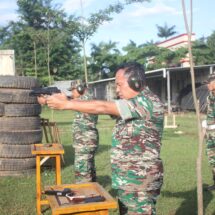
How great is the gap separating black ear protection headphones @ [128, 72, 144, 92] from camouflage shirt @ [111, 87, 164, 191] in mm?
50

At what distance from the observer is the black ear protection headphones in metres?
3.02

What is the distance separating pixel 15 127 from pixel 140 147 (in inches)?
186

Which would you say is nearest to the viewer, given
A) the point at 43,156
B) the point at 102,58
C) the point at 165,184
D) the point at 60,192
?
the point at 60,192

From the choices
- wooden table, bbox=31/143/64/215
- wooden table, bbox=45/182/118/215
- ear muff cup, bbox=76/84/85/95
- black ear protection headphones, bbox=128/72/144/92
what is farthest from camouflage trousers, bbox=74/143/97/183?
black ear protection headphones, bbox=128/72/144/92

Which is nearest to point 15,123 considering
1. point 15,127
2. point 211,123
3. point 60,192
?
point 15,127

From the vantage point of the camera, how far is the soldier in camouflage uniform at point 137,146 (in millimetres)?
2996

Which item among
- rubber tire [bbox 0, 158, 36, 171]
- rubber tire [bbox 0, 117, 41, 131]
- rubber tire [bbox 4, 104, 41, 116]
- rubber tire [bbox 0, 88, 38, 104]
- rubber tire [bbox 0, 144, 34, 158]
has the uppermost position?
rubber tire [bbox 0, 88, 38, 104]

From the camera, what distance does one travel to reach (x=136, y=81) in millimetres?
3023

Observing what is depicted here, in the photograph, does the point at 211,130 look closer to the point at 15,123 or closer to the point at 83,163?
the point at 83,163

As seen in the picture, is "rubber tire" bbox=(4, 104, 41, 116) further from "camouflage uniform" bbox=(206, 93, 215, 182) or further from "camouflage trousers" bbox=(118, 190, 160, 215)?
"camouflage trousers" bbox=(118, 190, 160, 215)

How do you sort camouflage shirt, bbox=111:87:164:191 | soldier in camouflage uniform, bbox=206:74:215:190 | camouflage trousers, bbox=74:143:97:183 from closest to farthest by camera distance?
camouflage shirt, bbox=111:87:164:191, camouflage trousers, bbox=74:143:97:183, soldier in camouflage uniform, bbox=206:74:215:190

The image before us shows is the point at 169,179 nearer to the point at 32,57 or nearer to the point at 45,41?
the point at 45,41

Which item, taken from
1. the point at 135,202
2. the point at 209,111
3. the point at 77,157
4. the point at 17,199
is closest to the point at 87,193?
the point at 135,202

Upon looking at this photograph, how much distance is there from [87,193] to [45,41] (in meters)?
31.0
